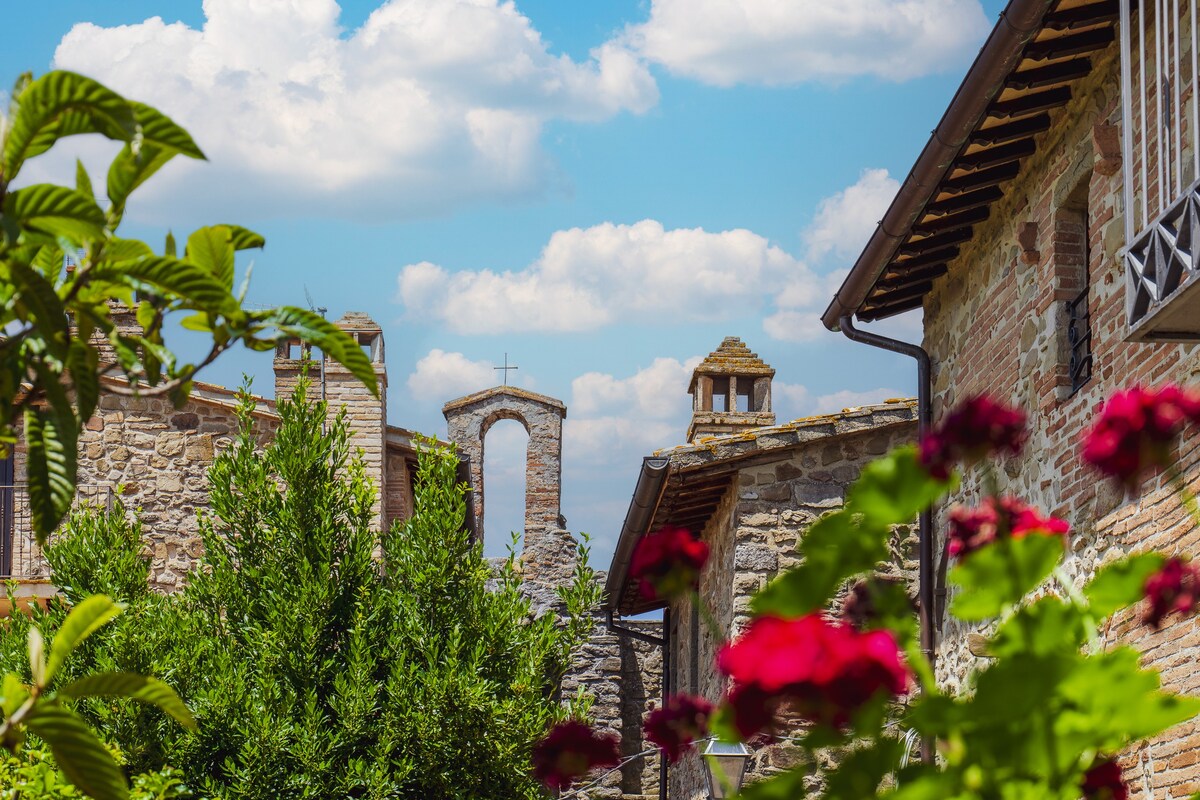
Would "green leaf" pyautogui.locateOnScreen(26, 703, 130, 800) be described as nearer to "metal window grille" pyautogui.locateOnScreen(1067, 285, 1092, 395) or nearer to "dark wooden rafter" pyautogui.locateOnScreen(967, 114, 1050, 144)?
"metal window grille" pyautogui.locateOnScreen(1067, 285, 1092, 395)

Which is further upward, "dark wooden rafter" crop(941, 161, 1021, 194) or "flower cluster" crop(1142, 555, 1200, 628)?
"dark wooden rafter" crop(941, 161, 1021, 194)

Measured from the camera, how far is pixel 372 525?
541 inches

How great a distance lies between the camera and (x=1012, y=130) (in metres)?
7.02

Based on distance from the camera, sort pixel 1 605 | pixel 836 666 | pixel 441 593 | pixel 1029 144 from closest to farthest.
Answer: pixel 836 666, pixel 1029 144, pixel 441 593, pixel 1 605

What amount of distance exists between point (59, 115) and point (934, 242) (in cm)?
701

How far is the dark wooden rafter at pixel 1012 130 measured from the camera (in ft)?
22.8

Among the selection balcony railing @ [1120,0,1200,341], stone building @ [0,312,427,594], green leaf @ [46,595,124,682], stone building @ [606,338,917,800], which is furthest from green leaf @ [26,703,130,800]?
stone building @ [0,312,427,594]

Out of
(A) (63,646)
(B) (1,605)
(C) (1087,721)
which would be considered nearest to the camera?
(C) (1087,721)

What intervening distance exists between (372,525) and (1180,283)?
10103 millimetres

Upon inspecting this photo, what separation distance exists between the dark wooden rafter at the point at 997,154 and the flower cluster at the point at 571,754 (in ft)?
17.9

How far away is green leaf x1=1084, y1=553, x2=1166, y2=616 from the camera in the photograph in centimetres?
217

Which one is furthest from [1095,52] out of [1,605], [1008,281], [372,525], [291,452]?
[1,605]

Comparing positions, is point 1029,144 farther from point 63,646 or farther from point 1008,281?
point 63,646

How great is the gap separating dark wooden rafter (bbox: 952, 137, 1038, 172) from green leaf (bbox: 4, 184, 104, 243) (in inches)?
229
